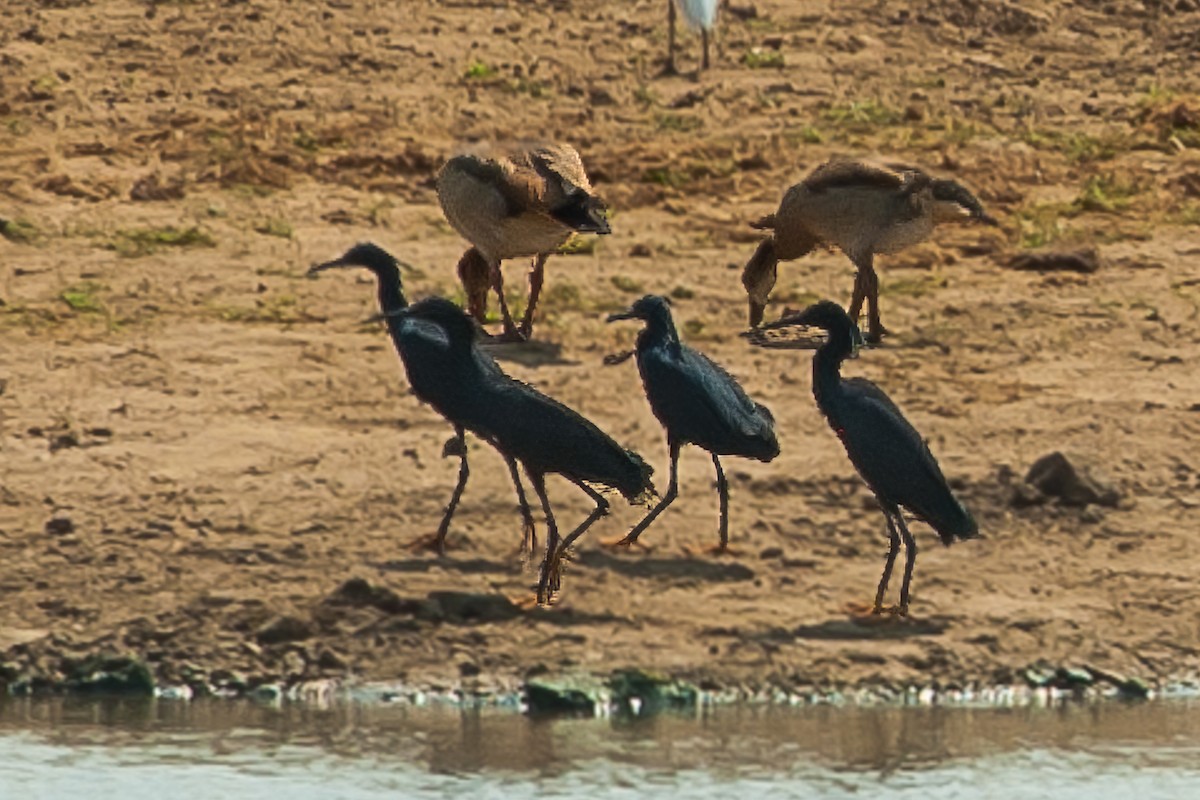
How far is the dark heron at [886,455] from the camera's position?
10.9 meters

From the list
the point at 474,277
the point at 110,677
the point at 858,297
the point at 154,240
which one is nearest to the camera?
the point at 110,677

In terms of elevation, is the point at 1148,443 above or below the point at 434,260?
below

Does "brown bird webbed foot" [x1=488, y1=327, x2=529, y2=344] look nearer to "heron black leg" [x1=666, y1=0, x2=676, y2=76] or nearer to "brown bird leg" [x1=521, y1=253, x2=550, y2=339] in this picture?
"brown bird leg" [x1=521, y1=253, x2=550, y2=339]

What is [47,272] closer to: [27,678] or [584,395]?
[584,395]

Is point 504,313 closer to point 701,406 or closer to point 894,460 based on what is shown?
point 701,406

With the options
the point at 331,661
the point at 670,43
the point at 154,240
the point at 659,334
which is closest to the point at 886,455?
the point at 659,334

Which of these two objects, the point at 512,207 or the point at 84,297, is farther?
the point at 84,297

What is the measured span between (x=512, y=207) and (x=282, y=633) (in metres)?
3.36

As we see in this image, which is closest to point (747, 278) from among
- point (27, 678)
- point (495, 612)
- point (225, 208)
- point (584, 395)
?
point (584, 395)

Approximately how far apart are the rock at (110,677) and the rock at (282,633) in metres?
0.39

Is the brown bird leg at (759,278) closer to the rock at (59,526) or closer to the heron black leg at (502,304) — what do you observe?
the heron black leg at (502,304)

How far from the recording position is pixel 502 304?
13930mm

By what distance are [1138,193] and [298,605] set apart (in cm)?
634

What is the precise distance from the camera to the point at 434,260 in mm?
14945
